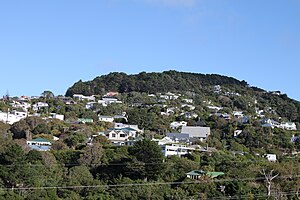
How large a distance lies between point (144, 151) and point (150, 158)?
0.48 metres

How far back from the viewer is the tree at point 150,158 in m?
26.0

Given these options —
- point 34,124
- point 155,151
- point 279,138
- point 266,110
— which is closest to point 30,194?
point 155,151

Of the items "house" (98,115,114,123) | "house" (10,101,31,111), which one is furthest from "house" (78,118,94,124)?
"house" (10,101,31,111)

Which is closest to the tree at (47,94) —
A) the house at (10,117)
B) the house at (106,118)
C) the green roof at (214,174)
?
the house at (106,118)

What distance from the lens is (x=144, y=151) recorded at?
2653 cm

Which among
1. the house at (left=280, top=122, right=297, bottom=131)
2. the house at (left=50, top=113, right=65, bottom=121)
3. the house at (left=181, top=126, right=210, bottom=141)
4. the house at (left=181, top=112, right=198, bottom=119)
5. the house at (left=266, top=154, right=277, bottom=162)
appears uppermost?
the house at (left=181, top=112, right=198, bottom=119)

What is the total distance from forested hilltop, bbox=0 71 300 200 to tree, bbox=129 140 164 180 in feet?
0.16

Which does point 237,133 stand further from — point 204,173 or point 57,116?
point 204,173

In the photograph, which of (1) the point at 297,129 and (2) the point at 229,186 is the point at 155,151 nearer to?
(2) the point at 229,186

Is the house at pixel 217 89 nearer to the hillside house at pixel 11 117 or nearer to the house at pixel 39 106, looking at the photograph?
the house at pixel 39 106

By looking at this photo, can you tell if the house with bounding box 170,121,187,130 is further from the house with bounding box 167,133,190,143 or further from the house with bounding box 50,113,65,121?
the house with bounding box 50,113,65,121

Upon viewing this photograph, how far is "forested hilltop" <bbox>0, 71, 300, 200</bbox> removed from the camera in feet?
80.5

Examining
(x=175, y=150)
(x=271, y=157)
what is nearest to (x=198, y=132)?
(x=271, y=157)

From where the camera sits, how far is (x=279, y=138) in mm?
40531
